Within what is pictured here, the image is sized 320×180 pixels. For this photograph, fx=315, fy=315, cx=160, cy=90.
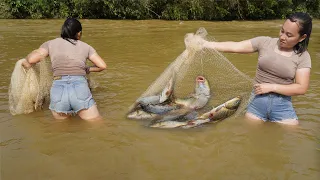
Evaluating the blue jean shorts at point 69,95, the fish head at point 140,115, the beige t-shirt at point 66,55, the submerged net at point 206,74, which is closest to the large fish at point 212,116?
the submerged net at point 206,74

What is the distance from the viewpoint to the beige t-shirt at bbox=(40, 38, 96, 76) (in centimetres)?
411

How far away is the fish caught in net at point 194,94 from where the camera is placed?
4051 millimetres

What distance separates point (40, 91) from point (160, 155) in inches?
89.0

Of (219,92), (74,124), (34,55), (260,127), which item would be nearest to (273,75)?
(260,127)

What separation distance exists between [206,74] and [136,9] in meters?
17.6

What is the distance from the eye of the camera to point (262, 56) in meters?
3.70

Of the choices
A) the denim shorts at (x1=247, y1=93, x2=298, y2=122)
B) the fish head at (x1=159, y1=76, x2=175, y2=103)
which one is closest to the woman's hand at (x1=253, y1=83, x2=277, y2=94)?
the denim shorts at (x1=247, y1=93, x2=298, y2=122)

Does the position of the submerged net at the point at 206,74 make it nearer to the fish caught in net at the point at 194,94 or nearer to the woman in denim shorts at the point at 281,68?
the fish caught in net at the point at 194,94

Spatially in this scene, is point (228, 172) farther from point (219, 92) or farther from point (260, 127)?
point (219, 92)

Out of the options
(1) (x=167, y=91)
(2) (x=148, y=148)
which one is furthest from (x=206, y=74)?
(2) (x=148, y=148)

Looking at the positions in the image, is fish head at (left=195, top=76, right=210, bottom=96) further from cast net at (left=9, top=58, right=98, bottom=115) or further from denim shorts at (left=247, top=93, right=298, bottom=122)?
cast net at (left=9, top=58, right=98, bottom=115)

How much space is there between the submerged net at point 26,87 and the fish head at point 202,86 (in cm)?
222

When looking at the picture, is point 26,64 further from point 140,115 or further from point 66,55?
point 140,115

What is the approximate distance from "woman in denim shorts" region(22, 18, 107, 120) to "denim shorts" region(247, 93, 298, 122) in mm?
2133
